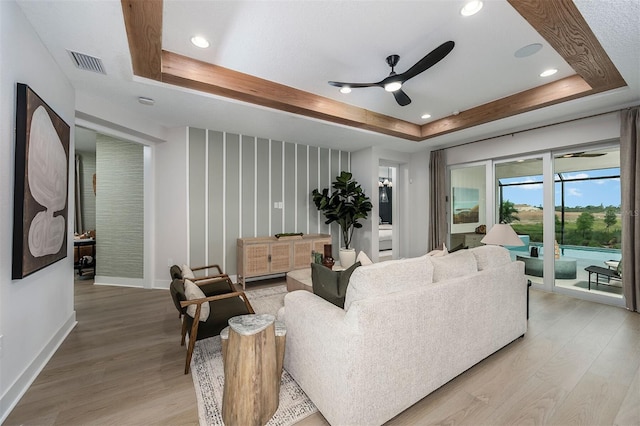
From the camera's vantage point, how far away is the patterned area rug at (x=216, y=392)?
5.12 feet

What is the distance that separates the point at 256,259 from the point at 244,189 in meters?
1.27

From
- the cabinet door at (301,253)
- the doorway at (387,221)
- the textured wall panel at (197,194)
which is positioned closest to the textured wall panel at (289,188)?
the cabinet door at (301,253)

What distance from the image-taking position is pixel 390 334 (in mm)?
1459

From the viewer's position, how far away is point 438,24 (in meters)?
2.08

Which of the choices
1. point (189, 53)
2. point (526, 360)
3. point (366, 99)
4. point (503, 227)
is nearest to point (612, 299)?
point (503, 227)

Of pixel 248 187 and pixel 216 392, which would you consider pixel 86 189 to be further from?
pixel 216 392

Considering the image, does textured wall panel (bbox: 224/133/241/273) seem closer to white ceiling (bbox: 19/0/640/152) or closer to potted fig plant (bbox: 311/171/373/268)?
white ceiling (bbox: 19/0/640/152)

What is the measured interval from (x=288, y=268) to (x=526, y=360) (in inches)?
131

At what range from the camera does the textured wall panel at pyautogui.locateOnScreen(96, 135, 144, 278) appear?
4.26 m

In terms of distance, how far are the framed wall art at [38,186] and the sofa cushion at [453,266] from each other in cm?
282

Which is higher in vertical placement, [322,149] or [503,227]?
[322,149]

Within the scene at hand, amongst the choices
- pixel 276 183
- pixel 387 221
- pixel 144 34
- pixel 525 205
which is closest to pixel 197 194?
pixel 276 183

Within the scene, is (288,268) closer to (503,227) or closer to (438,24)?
(503,227)

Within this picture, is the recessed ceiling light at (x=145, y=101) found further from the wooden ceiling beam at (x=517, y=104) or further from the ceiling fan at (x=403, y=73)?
the wooden ceiling beam at (x=517, y=104)
